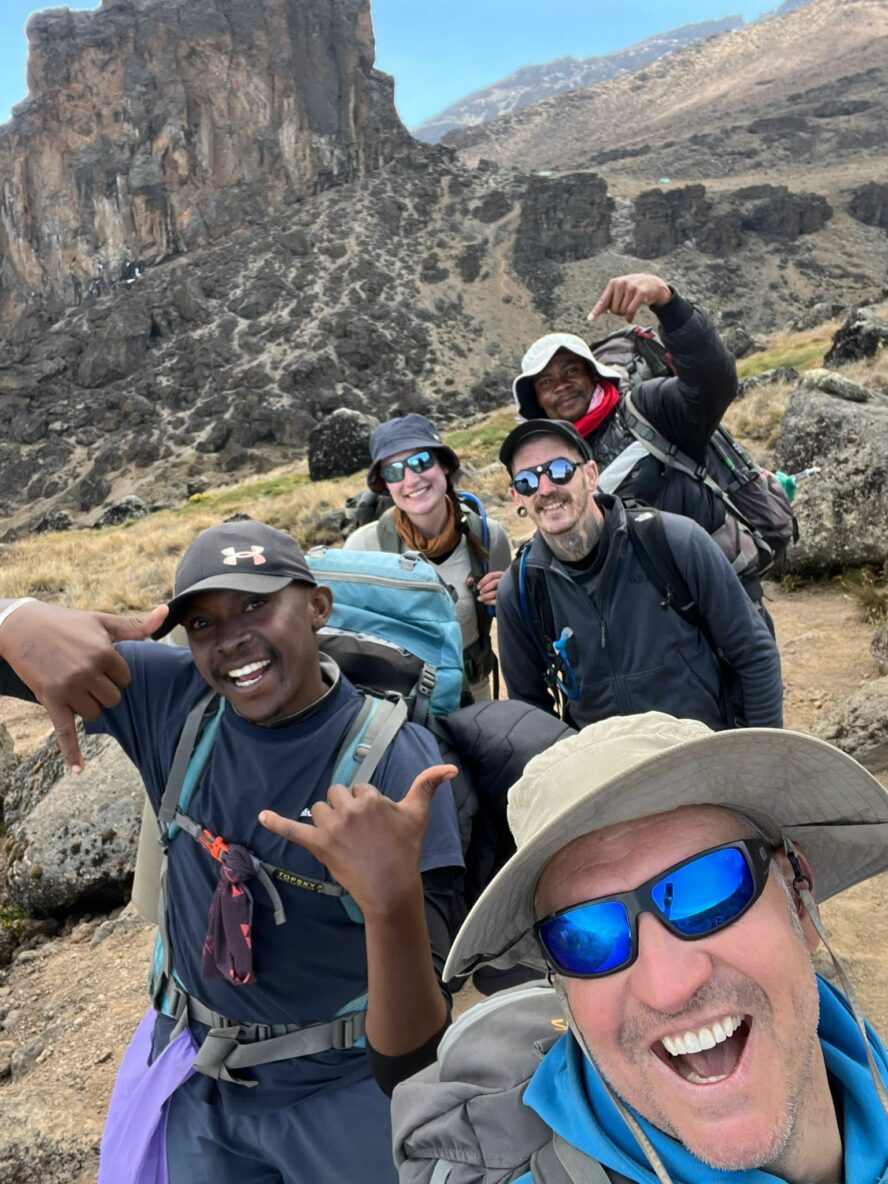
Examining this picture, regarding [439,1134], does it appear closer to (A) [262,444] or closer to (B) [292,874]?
(B) [292,874]

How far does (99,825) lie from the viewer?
4.50 meters

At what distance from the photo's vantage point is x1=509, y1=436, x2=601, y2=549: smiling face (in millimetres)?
2695

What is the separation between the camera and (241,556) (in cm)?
205

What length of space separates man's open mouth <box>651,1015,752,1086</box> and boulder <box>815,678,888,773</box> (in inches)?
122

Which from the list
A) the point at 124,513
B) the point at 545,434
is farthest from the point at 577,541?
the point at 124,513

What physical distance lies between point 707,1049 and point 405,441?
9.79 feet

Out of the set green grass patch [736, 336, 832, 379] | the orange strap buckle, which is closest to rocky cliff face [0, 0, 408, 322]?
green grass patch [736, 336, 832, 379]

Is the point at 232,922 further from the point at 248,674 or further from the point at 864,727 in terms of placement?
the point at 864,727

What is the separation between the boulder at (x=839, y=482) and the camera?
6.71 metres

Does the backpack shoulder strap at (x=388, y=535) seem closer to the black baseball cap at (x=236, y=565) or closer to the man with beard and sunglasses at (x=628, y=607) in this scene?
the man with beard and sunglasses at (x=628, y=607)

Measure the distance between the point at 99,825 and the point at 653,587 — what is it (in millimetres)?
3492

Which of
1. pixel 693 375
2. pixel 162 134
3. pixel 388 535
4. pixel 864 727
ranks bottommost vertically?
pixel 864 727

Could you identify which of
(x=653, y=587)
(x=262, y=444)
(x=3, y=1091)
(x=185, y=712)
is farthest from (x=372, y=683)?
(x=262, y=444)

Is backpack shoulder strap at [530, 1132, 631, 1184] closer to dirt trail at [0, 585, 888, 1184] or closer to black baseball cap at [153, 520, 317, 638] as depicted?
black baseball cap at [153, 520, 317, 638]
